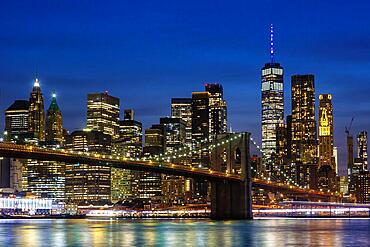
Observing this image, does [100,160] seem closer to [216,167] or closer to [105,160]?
[105,160]

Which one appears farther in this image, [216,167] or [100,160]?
[216,167]

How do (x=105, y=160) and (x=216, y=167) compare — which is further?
(x=216, y=167)

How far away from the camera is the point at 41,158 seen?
81.8 m

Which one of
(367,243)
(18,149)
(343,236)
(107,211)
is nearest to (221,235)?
(343,236)

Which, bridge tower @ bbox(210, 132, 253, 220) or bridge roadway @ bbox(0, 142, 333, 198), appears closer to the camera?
bridge roadway @ bbox(0, 142, 333, 198)

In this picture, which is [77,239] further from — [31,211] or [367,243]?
[31,211]

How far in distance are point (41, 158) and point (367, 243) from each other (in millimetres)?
36317

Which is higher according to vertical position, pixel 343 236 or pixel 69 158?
pixel 69 158

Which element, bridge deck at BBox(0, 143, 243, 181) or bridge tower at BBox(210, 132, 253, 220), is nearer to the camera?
bridge deck at BBox(0, 143, 243, 181)

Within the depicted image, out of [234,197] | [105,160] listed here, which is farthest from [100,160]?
[234,197]

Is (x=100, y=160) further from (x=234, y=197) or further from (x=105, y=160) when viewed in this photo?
(x=234, y=197)

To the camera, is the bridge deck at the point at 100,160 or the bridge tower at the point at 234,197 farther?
the bridge tower at the point at 234,197

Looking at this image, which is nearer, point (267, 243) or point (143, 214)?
point (267, 243)

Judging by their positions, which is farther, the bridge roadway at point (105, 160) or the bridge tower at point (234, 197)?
the bridge tower at point (234, 197)
